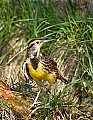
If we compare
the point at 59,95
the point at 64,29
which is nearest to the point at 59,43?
the point at 64,29

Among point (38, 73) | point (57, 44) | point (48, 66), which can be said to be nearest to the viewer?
point (38, 73)

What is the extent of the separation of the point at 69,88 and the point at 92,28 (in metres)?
0.66

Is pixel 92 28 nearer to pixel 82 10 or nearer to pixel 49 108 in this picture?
pixel 82 10

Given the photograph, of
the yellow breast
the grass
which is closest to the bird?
the yellow breast

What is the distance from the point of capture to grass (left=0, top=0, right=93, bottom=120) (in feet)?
16.2

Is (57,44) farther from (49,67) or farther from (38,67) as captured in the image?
(38,67)

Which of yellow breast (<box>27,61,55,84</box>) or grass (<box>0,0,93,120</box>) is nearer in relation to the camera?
yellow breast (<box>27,61,55,84</box>)

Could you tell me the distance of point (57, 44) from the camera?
565 centimetres

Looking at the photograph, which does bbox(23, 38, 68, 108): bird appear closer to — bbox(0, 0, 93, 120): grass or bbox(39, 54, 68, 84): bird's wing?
bbox(39, 54, 68, 84): bird's wing

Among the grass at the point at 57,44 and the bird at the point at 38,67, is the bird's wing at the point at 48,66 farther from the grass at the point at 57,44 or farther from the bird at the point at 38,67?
the grass at the point at 57,44

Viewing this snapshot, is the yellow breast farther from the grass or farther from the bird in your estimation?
the grass

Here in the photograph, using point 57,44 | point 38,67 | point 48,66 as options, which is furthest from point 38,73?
point 57,44

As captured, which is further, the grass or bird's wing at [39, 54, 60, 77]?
the grass

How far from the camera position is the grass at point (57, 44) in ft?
16.2
